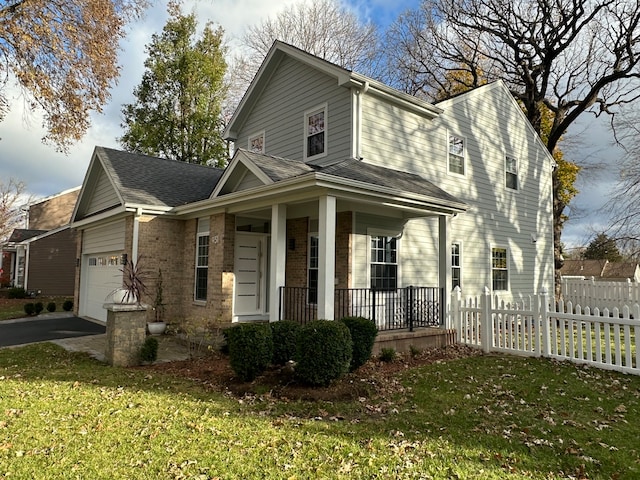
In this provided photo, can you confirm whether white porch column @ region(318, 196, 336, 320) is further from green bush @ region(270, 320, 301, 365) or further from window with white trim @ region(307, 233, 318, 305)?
window with white trim @ region(307, 233, 318, 305)

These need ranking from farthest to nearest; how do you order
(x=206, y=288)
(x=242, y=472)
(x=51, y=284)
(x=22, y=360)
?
(x=51, y=284) < (x=206, y=288) < (x=22, y=360) < (x=242, y=472)

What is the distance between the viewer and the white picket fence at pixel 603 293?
15359 mm

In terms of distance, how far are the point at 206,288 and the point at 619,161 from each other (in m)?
18.5

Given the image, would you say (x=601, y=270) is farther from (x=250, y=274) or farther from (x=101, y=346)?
(x=101, y=346)

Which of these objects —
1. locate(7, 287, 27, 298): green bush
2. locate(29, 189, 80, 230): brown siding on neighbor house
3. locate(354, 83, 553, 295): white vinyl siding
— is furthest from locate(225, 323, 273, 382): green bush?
locate(29, 189, 80, 230): brown siding on neighbor house

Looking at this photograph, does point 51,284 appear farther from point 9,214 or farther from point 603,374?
point 603,374

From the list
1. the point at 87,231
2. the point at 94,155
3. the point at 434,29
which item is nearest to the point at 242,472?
the point at 94,155

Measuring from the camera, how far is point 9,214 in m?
36.7

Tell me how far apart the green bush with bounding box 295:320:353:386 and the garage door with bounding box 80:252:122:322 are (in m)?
8.15

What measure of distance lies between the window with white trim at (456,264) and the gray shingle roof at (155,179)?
7.81 metres

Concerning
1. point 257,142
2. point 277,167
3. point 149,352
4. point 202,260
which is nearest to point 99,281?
point 202,260

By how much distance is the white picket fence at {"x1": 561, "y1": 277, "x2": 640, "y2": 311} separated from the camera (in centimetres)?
1536

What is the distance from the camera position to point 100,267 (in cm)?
1398

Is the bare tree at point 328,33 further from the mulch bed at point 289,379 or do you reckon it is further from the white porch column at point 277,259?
the mulch bed at point 289,379
